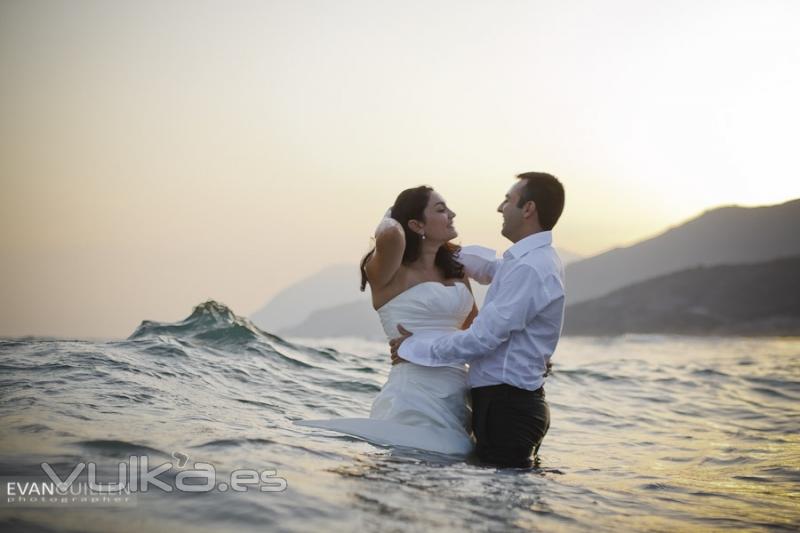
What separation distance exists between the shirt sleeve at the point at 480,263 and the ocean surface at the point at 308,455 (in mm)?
1665

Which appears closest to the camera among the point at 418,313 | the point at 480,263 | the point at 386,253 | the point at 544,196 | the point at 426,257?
the point at 544,196

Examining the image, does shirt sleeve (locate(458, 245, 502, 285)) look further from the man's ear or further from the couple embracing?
the man's ear

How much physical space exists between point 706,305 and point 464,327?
3219 inches

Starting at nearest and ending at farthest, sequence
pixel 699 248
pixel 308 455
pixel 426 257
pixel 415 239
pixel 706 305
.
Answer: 1. pixel 308 455
2. pixel 415 239
3. pixel 426 257
4. pixel 706 305
5. pixel 699 248

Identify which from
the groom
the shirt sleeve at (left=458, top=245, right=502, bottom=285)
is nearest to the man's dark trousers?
the groom

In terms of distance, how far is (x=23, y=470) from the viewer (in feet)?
12.8

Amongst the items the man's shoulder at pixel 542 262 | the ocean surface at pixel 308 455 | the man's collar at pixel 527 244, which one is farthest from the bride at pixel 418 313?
the man's shoulder at pixel 542 262

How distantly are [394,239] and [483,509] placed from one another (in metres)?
2.24

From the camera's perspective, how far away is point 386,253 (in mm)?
5395

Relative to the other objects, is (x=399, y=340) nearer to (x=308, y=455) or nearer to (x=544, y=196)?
(x=308, y=455)

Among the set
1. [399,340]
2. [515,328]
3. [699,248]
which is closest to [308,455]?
[399,340]

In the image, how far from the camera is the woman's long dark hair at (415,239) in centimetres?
564

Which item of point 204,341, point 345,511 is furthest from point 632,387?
point 345,511

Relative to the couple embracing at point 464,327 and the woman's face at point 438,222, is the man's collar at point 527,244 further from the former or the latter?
the woman's face at point 438,222
